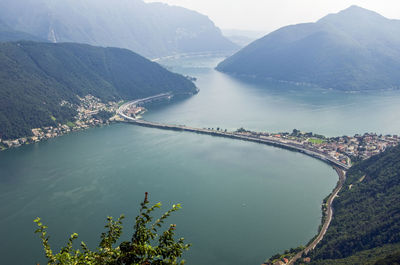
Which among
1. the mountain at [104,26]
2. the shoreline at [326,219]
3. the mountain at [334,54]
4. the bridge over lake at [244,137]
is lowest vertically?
the shoreline at [326,219]

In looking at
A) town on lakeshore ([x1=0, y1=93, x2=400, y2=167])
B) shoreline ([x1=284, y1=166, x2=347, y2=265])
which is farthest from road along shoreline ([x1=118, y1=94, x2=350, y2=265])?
town on lakeshore ([x1=0, y1=93, x2=400, y2=167])

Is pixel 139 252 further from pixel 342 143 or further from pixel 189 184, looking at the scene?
pixel 342 143

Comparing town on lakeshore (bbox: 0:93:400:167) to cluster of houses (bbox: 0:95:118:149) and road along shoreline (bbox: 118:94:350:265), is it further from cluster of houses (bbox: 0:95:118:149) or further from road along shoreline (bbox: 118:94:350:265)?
road along shoreline (bbox: 118:94:350:265)

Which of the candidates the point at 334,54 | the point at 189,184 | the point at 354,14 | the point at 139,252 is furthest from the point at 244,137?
the point at 354,14

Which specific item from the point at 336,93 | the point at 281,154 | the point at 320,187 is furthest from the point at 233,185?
the point at 336,93

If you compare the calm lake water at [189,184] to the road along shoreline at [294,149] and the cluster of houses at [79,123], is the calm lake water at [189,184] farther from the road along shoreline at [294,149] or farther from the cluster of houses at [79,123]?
the cluster of houses at [79,123]

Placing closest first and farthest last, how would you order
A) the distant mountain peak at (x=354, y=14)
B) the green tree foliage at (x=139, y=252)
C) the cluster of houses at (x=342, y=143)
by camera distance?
the green tree foliage at (x=139, y=252)
the cluster of houses at (x=342, y=143)
the distant mountain peak at (x=354, y=14)

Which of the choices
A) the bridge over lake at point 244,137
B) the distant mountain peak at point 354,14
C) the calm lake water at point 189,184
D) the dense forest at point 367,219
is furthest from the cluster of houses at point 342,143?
the distant mountain peak at point 354,14

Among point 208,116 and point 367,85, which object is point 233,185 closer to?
point 208,116
